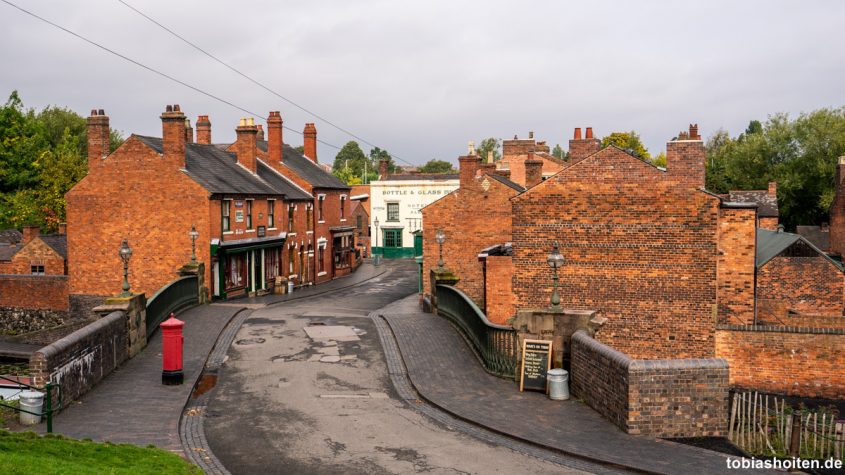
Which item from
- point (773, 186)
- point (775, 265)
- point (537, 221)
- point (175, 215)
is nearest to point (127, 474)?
point (537, 221)

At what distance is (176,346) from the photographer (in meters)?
15.5

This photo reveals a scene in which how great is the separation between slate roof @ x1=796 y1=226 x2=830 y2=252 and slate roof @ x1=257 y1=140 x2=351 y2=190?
3393cm

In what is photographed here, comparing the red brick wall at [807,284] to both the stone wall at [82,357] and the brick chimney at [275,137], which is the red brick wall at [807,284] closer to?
the stone wall at [82,357]

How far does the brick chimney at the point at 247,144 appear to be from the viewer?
41.7 m

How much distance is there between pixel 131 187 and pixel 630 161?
2333 centimetres

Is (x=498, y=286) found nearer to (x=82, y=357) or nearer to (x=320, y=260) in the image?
(x=82, y=357)

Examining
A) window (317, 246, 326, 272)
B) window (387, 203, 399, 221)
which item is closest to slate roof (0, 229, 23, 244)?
window (317, 246, 326, 272)

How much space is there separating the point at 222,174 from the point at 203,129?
11704mm

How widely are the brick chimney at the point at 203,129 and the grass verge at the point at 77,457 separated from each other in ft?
127

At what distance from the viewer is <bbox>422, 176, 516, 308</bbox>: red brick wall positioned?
3403 cm

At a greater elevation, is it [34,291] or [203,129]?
[203,129]

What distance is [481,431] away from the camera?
43.2ft

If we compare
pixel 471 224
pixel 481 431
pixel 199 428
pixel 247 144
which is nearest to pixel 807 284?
pixel 471 224

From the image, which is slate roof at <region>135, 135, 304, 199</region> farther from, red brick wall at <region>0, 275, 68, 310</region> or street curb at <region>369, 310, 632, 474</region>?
street curb at <region>369, 310, 632, 474</region>
